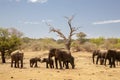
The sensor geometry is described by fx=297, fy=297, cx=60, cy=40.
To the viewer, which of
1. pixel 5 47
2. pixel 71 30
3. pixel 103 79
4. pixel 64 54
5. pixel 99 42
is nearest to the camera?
pixel 103 79

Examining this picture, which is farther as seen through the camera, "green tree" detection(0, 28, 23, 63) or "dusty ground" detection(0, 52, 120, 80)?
"green tree" detection(0, 28, 23, 63)

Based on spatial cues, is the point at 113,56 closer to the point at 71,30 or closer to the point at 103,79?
the point at 103,79

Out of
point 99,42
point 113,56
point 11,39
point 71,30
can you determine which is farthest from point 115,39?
point 113,56

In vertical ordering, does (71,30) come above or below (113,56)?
above

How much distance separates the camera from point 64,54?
1097 inches

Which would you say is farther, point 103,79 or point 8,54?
point 8,54

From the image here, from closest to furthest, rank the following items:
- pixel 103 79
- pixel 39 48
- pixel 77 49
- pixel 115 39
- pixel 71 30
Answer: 1. pixel 103 79
2. pixel 71 30
3. pixel 77 49
4. pixel 39 48
5. pixel 115 39

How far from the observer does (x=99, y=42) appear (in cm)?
9181

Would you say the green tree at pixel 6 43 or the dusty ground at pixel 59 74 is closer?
the dusty ground at pixel 59 74

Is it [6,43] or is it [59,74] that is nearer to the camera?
[59,74]

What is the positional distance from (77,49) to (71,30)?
9.19m

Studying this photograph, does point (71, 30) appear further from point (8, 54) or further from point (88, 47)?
point (8, 54)

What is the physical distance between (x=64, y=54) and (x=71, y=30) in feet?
95.6

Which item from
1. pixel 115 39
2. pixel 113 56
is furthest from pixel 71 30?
pixel 115 39
